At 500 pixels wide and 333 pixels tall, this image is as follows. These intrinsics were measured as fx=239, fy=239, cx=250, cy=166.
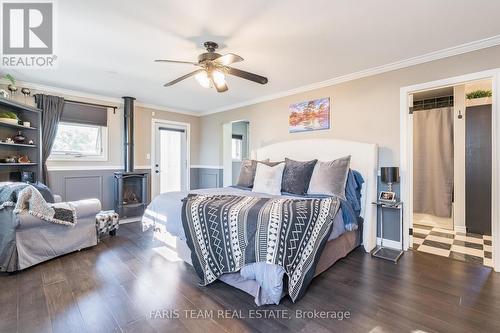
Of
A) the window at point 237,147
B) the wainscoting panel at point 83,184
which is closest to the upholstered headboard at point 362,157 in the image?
the window at point 237,147

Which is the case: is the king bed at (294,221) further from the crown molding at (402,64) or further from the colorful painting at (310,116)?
the crown molding at (402,64)

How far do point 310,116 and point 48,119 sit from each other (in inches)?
176

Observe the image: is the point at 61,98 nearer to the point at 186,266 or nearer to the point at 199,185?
the point at 199,185

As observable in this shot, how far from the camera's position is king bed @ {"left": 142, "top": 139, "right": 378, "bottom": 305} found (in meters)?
1.94

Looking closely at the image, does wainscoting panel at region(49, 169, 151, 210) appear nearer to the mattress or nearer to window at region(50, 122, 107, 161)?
window at region(50, 122, 107, 161)

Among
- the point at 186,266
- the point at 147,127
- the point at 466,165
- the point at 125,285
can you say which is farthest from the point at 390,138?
the point at 147,127

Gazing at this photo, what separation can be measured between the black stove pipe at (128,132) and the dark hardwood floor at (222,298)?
2327 millimetres

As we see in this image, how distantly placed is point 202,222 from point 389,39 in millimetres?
2710

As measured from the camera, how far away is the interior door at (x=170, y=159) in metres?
5.61

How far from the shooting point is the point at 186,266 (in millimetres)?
2625

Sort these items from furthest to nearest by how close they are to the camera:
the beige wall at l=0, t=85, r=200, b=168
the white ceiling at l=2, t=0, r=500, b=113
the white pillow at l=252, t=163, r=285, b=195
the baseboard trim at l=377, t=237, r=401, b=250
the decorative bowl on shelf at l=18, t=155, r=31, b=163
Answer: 1. the beige wall at l=0, t=85, r=200, b=168
2. the decorative bowl on shelf at l=18, t=155, r=31, b=163
3. the white pillow at l=252, t=163, r=285, b=195
4. the baseboard trim at l=377, t=237, r=401, b=250
5. the white ceiling at l=2, t=0, r=500, b=113

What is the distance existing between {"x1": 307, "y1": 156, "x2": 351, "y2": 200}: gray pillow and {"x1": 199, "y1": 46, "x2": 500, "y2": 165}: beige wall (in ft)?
2.19

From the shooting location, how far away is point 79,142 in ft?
15.1

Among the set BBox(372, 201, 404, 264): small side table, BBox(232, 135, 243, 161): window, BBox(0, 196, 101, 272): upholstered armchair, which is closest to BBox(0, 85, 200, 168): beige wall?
BBox(232, 135, 243, 161): window
